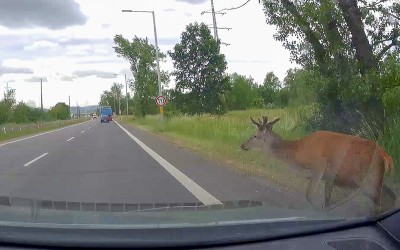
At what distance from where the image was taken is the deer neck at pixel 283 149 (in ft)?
25.4

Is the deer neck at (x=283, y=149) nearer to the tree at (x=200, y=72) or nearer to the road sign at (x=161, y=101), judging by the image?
the tree at (x=200, y=72)

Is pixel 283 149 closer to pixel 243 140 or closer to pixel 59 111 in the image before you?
pixel 243 140

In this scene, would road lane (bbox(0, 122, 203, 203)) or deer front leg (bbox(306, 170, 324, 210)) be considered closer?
deer front leg (bbox(306, 170, 324, 210))

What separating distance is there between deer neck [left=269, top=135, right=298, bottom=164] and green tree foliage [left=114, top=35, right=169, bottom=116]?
149 ft

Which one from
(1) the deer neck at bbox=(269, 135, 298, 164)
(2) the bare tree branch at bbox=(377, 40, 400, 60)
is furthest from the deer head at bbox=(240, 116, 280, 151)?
(2) the bare tree branch at bbox=(377, 40, 400, 60)

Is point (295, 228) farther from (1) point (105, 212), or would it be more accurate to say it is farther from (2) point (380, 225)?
(1) point (105, 212)

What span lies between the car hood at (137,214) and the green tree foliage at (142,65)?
49.3 metres

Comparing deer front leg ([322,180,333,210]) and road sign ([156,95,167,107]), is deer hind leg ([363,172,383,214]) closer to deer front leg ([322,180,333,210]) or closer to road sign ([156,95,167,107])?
deer front leg ([322,180,333,210])

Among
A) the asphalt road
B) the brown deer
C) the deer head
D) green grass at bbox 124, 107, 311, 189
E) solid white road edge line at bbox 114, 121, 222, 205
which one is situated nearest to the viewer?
the brown deer

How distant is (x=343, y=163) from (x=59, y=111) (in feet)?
435

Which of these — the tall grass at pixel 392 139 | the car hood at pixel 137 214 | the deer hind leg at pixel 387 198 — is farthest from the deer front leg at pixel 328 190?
the car hood at pixel 137 214

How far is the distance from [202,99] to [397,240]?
2870 cm

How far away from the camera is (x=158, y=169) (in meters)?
12.5

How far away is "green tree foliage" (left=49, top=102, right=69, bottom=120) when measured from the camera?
122662 mm
